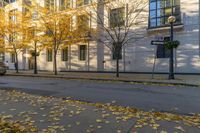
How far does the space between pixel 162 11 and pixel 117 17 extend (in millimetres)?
4259

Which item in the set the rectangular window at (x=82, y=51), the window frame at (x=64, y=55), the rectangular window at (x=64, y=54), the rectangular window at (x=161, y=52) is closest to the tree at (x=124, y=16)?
the rectangular window at (x=161, y=52)

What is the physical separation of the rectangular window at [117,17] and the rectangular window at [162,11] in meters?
2.67

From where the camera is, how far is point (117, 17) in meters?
24.8

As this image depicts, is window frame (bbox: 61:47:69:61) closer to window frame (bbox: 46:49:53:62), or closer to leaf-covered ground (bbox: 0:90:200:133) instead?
window frame (bbox: 46:49:53:62)

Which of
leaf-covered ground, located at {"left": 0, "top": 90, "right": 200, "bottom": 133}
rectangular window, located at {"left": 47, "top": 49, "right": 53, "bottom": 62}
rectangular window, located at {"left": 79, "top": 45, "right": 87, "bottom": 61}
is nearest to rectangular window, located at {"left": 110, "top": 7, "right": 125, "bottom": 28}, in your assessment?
rectangular window, located at {"left": 79, "top": 45, "right": 87, "bottom": 61}

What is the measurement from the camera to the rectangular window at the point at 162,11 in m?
22.9

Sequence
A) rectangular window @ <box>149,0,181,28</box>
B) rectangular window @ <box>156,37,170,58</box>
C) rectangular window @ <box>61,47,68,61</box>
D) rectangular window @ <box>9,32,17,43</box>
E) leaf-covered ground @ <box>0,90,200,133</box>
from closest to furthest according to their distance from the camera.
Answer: leaf-covered ground @ <box>0,90,200,133</box>, rectangular window @ <box>149,0,181,28</box>, rectangular window @ <box>156,37,170,58</box>, rectangular window @ <box>9,32,17,43</box>, rectangular window @ <box>61,47,68,61</box>

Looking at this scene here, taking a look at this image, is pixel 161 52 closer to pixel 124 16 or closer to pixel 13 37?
pixel 124 16

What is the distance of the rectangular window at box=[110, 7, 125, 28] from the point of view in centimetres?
2388

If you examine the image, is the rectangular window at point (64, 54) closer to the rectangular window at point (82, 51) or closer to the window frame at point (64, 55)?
the window frame at point (64, 55)

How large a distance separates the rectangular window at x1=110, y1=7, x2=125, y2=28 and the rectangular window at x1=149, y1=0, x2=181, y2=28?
2673 mm

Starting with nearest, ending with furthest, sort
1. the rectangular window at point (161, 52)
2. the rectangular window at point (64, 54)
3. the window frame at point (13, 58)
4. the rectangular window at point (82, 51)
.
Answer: the rectangular window at point (161, 52), the rectangular window at point (82, 51), the rectangular window at point (64, 54), the window frame at point (13, 58)

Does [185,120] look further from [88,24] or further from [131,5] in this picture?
[88,24]

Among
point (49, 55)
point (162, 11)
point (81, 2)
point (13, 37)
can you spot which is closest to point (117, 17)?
point (162, 11)
